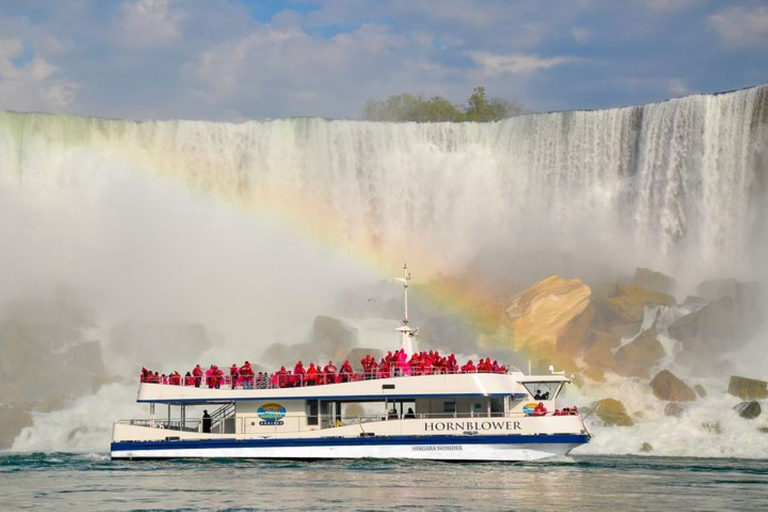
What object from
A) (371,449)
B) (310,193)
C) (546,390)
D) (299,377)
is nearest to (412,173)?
(310,193)

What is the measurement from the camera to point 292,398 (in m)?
39.9

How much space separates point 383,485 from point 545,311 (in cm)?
2684

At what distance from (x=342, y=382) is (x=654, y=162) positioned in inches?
948

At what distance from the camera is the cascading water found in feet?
202

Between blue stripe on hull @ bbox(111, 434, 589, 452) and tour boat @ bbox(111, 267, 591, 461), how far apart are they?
0.03m

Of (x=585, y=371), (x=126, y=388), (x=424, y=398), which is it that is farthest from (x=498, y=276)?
(x=424, y=398)

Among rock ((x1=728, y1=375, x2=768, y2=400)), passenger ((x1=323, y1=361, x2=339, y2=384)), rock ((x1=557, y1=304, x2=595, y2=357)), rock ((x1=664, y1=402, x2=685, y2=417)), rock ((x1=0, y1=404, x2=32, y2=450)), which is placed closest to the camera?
passenger ((x1=323, y1=361, x2=339, y2=384))

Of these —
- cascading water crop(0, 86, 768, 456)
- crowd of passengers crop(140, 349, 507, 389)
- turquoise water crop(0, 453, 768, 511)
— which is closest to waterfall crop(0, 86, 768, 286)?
cascading water crop(0, 86, 768, 456)

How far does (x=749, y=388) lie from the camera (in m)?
49.5

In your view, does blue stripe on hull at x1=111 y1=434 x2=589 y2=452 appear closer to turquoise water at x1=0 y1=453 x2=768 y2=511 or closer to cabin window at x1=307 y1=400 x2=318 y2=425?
turquoise water at x1=0 y1=453 x2=768 y2=511

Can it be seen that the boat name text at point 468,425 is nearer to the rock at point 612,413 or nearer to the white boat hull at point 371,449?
the white boat hull at point 371,449

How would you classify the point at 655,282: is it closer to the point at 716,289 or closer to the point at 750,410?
the point at 716,289

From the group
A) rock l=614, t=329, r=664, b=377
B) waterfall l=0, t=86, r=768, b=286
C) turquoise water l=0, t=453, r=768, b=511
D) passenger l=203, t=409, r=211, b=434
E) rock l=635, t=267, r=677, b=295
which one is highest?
waterfall l=0, t=86, r=768, b=286

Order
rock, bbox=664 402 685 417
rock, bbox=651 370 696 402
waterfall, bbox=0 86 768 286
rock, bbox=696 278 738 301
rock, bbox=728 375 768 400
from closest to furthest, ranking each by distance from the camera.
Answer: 1. rock, bbox=728 375 768 400
2. rock, bbox=664 402 685 417
3. rock, bbox=651 370 696 402
4. rock, bbox=696 278 738 301
5. waterfall, bbox=0 86 768 286
